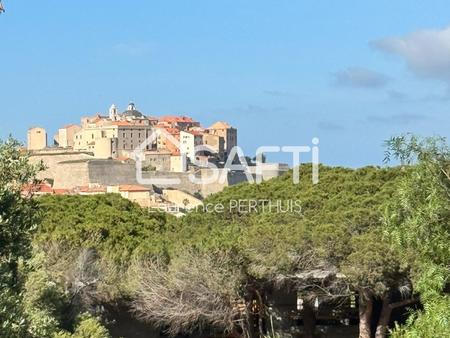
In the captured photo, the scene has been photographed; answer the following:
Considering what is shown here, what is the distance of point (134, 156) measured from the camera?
9800 cm

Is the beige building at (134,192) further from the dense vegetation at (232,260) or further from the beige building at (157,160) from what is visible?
the dense vegetation at (232,260)

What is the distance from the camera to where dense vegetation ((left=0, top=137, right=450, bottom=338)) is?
2058cm

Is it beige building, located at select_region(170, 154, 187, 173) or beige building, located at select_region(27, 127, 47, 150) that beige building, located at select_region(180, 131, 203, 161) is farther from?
beige building, located at select_region(27, 127, 47, 150)

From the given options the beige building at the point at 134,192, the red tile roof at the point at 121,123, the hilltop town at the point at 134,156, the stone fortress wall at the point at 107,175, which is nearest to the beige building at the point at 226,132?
the hilltop town at the point at 134,156

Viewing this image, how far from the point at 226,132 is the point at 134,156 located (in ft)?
68.5

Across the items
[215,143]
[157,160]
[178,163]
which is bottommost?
[178,163]

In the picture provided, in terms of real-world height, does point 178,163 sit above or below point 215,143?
below

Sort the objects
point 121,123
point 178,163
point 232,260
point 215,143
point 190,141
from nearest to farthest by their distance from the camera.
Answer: point 232,260
point 178,163
point 121,123
point 190,141
point 215,143

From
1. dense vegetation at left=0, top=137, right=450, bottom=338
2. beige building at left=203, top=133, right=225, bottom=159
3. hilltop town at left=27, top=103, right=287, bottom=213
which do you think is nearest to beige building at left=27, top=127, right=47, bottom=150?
hilltop town at left=27, top=103, right=287, bottom=213

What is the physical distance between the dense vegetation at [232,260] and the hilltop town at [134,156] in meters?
35.1

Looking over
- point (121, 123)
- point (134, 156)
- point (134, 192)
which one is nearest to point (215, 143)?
point (121, 123)

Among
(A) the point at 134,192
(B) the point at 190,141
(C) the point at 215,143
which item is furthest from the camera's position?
(C) the point at 215,143

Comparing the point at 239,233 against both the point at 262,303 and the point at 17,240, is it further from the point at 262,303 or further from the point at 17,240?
the point at 17,240

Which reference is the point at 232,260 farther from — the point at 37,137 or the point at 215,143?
the point at 37,137
